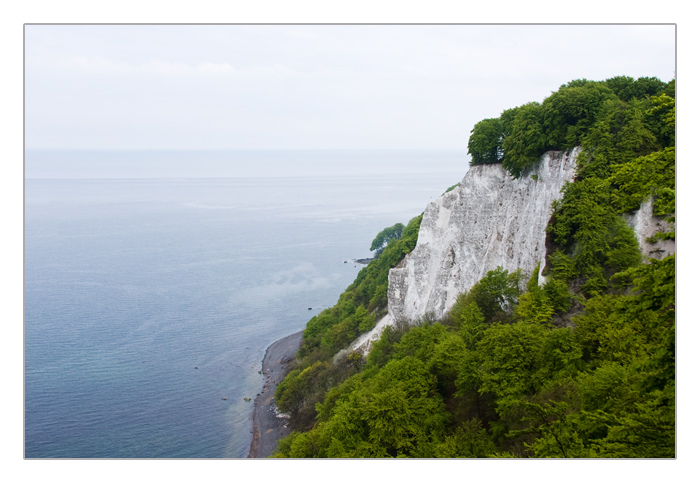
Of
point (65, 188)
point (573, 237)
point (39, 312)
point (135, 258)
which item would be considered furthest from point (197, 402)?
point (65, 188)

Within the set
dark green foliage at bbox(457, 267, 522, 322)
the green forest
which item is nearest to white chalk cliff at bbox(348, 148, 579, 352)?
the green forest

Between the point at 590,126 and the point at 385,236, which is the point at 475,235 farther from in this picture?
the point at 385,236

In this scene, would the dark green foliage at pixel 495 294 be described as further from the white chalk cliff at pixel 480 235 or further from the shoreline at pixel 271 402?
the shoreline at pixel 271 402

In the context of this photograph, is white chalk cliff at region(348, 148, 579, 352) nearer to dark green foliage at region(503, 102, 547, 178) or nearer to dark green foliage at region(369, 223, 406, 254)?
dark green foliage at region(503, 102, 547, 178)

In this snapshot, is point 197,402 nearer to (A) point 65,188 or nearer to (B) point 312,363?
(B) point 312,363

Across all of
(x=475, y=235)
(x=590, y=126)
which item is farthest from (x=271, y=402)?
(x=590, y=126)

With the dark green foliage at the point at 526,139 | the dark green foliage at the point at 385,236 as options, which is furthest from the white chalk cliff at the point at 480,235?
the dark green foliage at the point at 385,236
